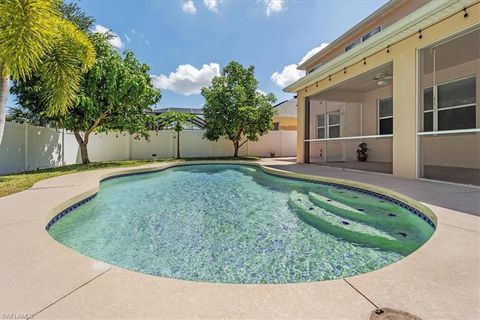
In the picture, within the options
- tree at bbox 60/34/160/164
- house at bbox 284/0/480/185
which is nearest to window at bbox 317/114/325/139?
house at bbox 284/0/480/185

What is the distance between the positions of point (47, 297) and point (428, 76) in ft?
40.5

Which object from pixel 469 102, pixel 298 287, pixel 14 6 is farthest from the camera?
pixel 469 102

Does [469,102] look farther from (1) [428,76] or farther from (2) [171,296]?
(2) [171,296]

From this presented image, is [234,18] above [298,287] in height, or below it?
above

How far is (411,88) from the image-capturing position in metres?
6.43

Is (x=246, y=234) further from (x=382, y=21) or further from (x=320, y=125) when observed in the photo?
(x=320, y=125)

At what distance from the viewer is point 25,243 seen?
2.58 m

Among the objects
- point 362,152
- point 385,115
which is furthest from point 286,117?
point 385,115

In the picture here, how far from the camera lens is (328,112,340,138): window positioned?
14.5 meters

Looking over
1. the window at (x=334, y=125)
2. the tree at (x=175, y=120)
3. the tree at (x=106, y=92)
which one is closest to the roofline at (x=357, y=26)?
the window at (x=334, y=125)

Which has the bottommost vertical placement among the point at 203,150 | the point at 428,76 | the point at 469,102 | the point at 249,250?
the point at 249,250

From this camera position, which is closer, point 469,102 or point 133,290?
point 133,290

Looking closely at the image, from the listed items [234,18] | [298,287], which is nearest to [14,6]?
[298,287]

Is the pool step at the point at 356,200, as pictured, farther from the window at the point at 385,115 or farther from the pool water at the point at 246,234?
the window at the point at 385,115
